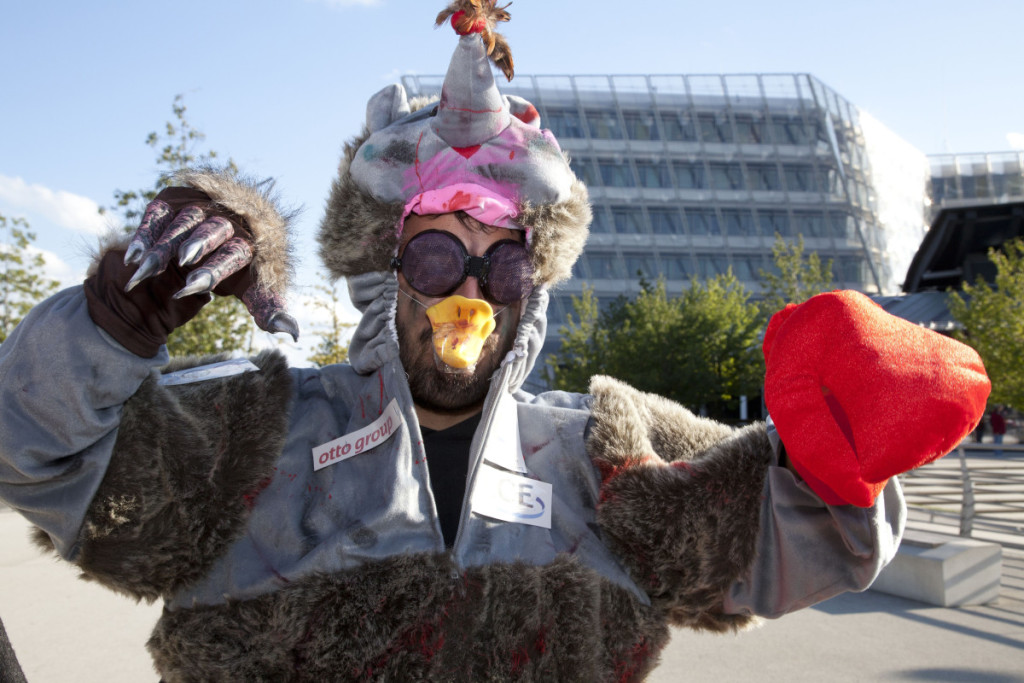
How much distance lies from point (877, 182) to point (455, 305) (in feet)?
183

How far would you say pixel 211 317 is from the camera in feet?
44.4

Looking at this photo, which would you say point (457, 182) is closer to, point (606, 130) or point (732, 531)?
point (732, 531)

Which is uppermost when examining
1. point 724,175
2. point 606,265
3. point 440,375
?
point 724,175

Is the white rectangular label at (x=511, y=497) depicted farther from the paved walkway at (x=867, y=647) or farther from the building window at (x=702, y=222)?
the building window at (x=702, y=222)

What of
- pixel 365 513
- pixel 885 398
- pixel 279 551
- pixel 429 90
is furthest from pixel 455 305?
pixel 429 90

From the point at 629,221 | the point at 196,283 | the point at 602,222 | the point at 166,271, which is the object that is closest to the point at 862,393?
the point at 196,283

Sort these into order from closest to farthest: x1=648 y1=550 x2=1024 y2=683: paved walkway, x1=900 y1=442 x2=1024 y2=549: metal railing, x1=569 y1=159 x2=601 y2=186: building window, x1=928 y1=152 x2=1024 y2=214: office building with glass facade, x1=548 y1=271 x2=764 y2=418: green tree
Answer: x1=648 y1=550 x2=1024 y2=683: paved walkway → x1=900 y1=442 x2=1024 y2=549: metal railing → x1=548 y1=271 x2=764 y2=418: green tree → x1=928 y1=152 x2=1024 y2=214: office building with glass facade → x1=569 y1=159 x2=601 y2=186: building window

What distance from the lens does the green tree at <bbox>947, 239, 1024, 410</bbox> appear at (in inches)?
653

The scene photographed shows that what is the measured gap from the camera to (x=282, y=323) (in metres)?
1.92

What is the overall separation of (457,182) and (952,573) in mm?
5777

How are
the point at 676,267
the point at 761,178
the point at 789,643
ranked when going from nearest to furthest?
the point at 789,643
the point at 676,267
the point at 761,178

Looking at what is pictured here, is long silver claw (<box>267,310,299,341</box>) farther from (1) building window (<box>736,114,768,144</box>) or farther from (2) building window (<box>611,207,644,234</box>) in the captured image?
(1) building window (<box>736,114,768,144</box>)

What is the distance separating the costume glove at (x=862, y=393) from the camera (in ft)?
5.36

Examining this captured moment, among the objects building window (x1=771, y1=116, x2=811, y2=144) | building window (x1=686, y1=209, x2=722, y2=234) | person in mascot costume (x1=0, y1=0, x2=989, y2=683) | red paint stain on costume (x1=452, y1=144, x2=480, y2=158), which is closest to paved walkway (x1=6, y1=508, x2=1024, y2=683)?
person in mascot costume (x1=0, y1=0, x2=989, y2=683)
